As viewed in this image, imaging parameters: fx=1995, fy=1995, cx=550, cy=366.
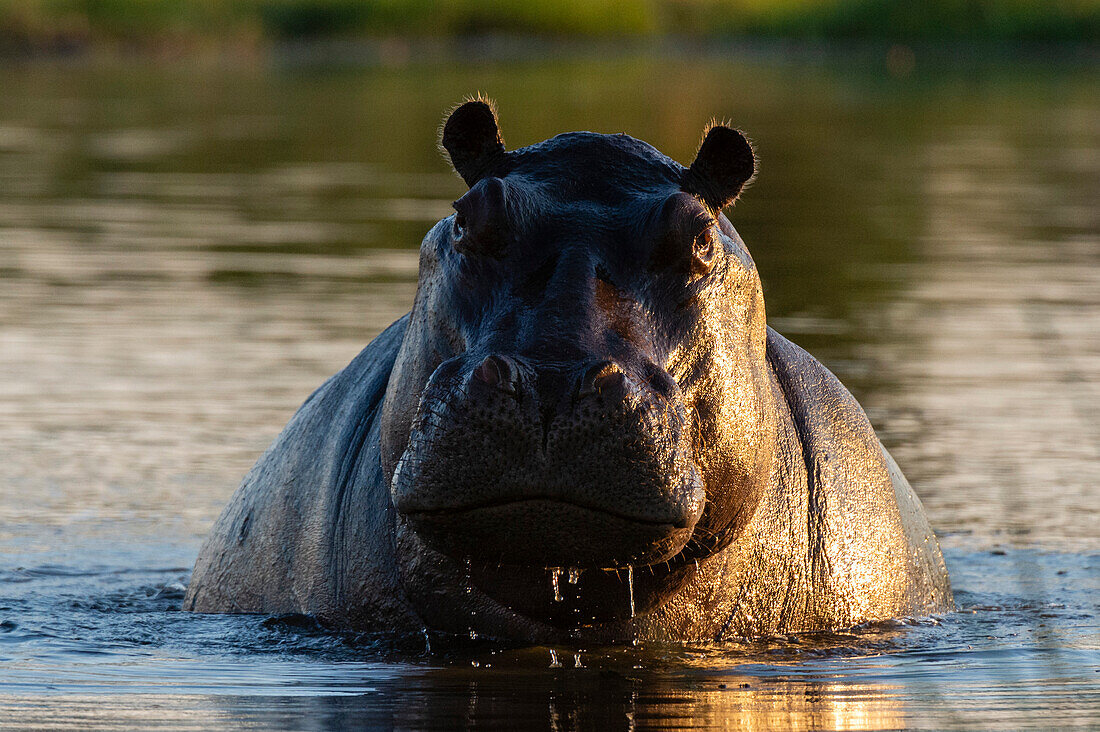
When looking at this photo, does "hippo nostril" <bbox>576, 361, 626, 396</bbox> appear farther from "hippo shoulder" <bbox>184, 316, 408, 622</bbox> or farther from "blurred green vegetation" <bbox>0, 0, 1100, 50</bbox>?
"blurred green vegetation" <bbox>0, 0, 1100, 50</bbox>

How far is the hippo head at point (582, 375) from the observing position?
13.8ft

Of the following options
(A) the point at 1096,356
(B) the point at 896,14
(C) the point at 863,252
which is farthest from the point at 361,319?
(B) the point at 896,14

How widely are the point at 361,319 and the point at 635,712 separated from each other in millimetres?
7366

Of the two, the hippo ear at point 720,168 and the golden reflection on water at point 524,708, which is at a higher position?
the hippo ear at point 720,168

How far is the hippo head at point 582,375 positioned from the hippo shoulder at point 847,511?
54 centimetres

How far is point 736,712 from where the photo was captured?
4922mm

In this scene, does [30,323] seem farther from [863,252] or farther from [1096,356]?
[863,252]

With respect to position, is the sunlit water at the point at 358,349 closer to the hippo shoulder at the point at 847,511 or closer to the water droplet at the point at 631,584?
the hippo shoulder at the point at 847,511

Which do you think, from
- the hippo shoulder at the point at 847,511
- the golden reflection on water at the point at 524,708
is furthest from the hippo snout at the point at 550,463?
the hippo shoulder at the point at 847,511

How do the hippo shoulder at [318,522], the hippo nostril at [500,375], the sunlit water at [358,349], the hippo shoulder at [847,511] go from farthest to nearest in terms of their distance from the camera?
1. the hippo shoulder at [847,511]
2. the hippo shoulder at [318,522]
3. the sunlit water at [358,349]
4. the hippo nostril at [500,375]

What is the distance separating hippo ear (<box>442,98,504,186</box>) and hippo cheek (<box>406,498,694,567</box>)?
0.95 m

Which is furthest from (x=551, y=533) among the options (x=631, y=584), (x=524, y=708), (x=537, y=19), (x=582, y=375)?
(x=537, y=19)

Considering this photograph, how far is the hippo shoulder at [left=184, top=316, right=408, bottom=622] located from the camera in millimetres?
5262

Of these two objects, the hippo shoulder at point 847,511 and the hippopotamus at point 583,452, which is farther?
the hippo shoulder at point 847,511
